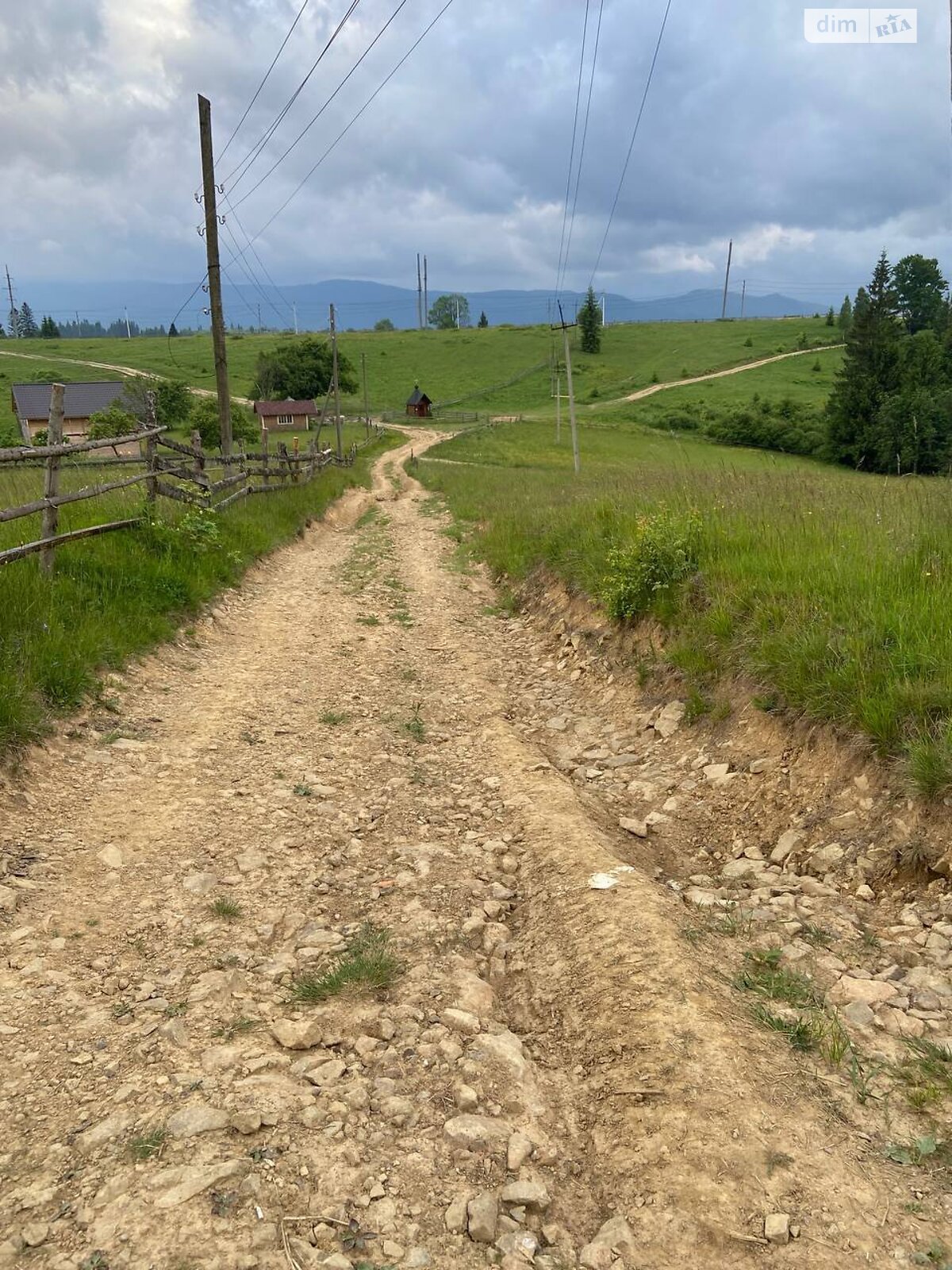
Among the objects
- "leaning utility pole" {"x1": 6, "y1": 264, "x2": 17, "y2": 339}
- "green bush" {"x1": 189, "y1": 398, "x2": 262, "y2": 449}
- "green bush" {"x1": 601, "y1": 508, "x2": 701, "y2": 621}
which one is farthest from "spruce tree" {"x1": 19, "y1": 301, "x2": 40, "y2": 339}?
"green bush" {"x1": 601, "y1": 508, "x2": 701, "y2": 621}

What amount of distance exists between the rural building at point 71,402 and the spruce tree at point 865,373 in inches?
2392

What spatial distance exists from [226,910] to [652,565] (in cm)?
505

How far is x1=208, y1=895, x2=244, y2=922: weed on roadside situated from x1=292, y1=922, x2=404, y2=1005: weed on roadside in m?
0.60

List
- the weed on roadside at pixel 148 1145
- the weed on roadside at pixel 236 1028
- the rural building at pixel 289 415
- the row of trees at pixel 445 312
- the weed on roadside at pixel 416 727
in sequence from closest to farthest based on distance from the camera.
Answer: the weed on roadside at pixel 148 1145
the weed on roadside at pixel 236 1028
the weed on roadside at pixel 416 727
the rural building at pixel 289 415
the row of trees at pixel 445 312

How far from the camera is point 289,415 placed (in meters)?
81.5

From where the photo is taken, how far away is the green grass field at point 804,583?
424 centimetres

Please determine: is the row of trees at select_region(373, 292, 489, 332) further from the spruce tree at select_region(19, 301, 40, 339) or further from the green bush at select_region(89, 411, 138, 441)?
the green bush at select_region(89, 411, 138, 441)

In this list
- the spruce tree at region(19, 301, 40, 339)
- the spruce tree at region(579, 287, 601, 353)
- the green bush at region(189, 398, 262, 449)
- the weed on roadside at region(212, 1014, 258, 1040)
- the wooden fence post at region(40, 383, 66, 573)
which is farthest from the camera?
the spruce tree at region(19, 301, 40, 339)

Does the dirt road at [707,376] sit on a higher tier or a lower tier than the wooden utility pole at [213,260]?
higher

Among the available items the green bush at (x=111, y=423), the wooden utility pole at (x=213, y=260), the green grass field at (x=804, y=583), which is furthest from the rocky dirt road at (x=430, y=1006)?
the green bush at (x=111, y=423)

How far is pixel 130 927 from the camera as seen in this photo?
11.9 feet

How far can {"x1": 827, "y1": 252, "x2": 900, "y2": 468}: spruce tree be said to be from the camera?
61.0 metres

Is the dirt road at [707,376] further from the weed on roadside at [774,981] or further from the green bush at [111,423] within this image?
the weed on roadside at [774,981]

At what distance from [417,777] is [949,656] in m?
3.49
